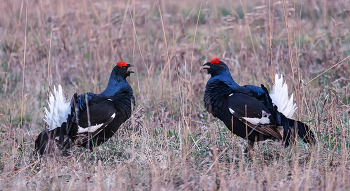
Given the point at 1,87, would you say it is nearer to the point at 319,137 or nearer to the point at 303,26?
the point at 319,137

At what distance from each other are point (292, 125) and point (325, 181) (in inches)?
37.5

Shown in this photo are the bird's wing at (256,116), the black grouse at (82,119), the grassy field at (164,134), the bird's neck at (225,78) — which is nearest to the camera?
the grassy field at (164,134)

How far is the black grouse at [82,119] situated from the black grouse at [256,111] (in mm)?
912

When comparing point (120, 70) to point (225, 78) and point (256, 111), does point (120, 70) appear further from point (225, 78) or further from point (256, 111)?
point (256, 111)

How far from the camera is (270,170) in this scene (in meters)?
3.33

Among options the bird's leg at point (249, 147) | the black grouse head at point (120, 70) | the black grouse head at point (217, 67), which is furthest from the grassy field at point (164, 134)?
the black grouse head at point (217, 67)

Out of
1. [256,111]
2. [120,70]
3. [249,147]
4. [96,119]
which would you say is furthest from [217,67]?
[96,119]

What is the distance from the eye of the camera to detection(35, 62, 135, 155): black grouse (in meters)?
4.05

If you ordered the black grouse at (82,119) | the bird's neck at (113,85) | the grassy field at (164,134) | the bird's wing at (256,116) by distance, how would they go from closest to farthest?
the grassy field at (164,134) → the bird's wing at (256,116) → the black grouse at (82,119) → the bird's neck at (113,85)

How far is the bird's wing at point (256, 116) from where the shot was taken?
152 inches

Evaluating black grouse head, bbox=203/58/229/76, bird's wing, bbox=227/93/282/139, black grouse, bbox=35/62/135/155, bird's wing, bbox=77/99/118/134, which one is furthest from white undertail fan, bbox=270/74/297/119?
bird's wing, bbox=77/99/118/134

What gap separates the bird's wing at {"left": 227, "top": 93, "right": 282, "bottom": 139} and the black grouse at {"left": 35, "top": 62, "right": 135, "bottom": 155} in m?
1.07

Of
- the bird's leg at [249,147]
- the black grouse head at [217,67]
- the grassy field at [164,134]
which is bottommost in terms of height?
the bird's leg at [249,147]

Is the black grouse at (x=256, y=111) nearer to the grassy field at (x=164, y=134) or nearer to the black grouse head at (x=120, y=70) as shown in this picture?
the grassy field at (x=164, y=134)
